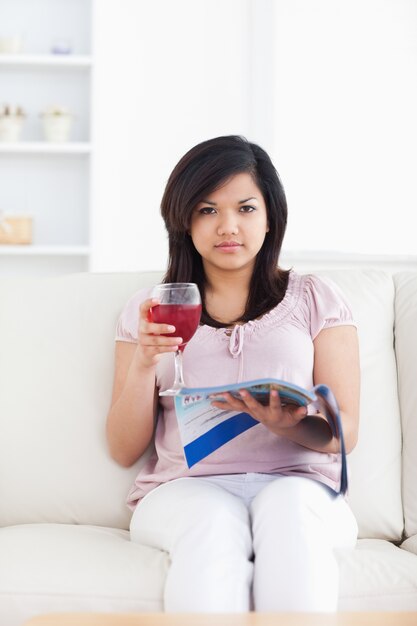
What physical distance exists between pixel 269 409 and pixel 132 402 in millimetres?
387

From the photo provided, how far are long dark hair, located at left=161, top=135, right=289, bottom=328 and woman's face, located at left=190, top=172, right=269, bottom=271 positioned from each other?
0.07 feet

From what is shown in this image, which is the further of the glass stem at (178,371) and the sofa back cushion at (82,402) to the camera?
the sofa back cushion at (82,402)

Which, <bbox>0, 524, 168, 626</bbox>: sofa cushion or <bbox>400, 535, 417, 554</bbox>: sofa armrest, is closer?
<bbox>0, 524, 168, 626</bbox>: sofa cushion

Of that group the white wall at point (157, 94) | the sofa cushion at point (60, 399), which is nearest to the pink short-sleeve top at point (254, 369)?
the sofa cushion at point (60, 399)

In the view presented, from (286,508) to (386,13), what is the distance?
364 centimetres

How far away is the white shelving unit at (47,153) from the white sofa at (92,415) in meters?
2.50

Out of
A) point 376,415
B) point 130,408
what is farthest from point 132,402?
point 376,415

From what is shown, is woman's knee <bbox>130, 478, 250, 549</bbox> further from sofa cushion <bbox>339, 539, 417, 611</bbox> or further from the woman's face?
the woman's face

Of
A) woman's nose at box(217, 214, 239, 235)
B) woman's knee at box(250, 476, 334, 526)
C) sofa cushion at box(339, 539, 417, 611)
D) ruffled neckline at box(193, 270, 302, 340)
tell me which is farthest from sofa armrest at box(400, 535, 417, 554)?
woman's nose at box(217, 214, 239, 235)

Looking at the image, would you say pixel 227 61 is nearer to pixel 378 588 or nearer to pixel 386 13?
pixel 386 13

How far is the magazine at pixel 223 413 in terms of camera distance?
144 cm

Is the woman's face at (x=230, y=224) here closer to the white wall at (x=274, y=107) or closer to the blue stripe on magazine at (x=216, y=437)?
the blue stripe on magazine at (x=216, y=437)

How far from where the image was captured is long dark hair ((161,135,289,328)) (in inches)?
76.5

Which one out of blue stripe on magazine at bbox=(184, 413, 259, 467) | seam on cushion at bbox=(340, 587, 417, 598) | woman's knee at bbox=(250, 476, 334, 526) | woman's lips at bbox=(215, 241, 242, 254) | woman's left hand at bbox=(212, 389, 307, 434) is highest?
woman's lips at bbox=(215, 241, 242, 254)
